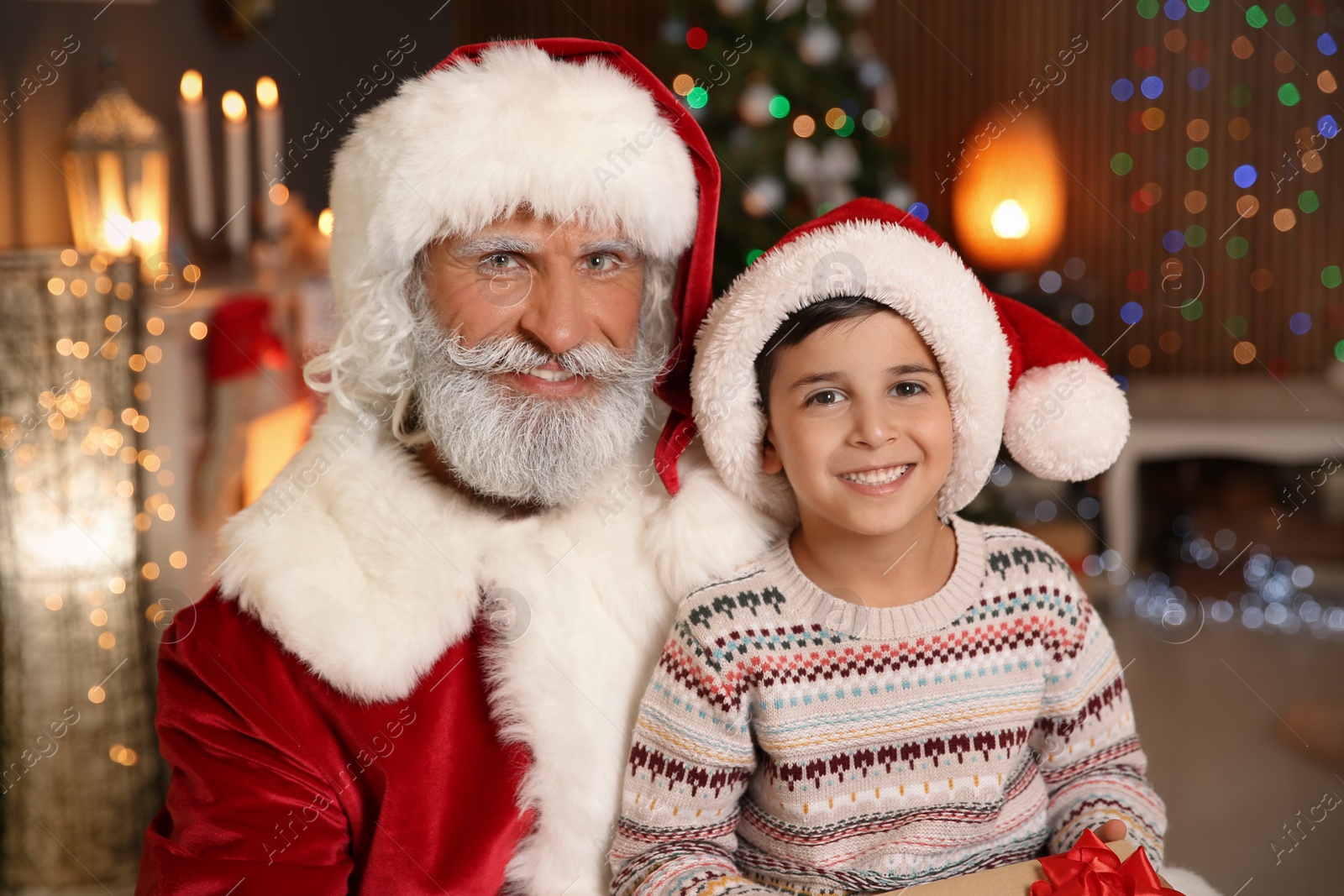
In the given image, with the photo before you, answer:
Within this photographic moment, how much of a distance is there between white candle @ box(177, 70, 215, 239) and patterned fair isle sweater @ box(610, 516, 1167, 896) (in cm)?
275

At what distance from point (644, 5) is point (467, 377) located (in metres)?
5.85

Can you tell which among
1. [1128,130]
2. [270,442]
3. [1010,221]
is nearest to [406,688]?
[270,442]

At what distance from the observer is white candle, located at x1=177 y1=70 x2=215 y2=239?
3336 mm

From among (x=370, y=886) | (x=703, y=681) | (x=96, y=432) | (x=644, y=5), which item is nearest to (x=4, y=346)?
(x=96, y=432)

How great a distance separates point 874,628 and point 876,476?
20 cm

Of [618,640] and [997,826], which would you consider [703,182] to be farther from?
[997,826]

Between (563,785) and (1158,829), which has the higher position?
(563,785)

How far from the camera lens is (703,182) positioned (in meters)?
1.60

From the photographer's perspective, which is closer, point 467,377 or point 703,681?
point 703,681

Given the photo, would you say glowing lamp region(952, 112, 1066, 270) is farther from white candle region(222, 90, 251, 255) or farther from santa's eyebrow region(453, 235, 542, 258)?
santa's eyebrow region(453, 235, 542, 258)

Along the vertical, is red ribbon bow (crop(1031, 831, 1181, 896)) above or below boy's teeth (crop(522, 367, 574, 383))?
below

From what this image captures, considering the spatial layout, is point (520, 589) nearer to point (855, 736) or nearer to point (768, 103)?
point (855, 736)

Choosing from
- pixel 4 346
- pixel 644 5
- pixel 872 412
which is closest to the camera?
pixel 872 412

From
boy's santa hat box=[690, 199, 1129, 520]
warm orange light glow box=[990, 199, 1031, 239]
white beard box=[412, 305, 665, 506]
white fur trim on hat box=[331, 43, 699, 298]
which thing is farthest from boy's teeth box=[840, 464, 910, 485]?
warm orange light glow box=[990, 199, 1031, 239]
